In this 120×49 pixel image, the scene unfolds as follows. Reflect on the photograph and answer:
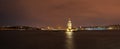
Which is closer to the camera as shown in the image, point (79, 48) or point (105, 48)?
point (105, 48)

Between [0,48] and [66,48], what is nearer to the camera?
[0,48]

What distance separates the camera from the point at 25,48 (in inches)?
2756

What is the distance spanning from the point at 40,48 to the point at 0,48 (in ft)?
28.8

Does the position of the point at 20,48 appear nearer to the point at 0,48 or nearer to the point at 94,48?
the point at 0,48

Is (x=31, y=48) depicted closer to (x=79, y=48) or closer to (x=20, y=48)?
(x=20, y=48)

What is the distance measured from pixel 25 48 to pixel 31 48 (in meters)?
1.74

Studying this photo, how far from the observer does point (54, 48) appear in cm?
7038

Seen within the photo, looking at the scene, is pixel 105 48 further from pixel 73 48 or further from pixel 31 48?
pixel 31 48

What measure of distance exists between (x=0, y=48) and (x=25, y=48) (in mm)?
5542

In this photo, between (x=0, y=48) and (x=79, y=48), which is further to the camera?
(x=79, y=48)

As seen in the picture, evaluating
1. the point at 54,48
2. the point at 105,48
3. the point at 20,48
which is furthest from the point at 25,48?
the point at 105,48

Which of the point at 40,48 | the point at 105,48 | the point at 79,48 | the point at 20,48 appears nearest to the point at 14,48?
the point at 20,48

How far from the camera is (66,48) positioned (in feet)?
237

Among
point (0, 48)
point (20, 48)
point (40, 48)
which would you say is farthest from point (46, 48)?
point (0, 48)
